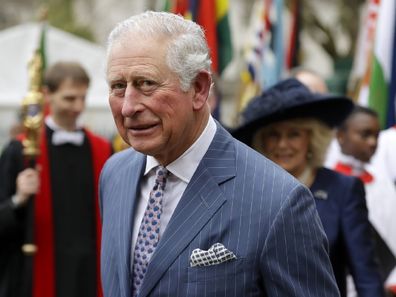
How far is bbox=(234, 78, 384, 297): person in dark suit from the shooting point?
5.16 meters

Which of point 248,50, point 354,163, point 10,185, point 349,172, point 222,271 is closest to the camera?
point 222,271

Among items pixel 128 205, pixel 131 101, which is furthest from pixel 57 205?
pixel 131 101

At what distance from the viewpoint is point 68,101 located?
21.6 ft

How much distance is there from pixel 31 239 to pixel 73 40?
9.61 metres

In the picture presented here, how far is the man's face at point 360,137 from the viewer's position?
24.2ft

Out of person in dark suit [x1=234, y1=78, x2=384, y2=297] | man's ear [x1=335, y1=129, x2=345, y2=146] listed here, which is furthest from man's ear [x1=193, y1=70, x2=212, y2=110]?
man's ear [x1=335, y1=129, x2=345, y2=146]

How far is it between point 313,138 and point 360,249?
734mm

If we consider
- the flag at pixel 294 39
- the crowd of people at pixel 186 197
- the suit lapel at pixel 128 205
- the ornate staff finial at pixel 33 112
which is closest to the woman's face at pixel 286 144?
the ornate staff finial at pixel 33 112

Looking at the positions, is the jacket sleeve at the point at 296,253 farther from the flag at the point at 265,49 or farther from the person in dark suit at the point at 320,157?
the flag at the point at 265,49

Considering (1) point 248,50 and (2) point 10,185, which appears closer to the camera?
(2) point 10,185

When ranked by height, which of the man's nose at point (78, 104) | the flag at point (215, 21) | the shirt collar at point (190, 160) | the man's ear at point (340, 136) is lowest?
the shirt collar at point (190, 160)

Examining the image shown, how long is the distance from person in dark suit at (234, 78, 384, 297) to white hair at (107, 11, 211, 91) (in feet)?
6.92

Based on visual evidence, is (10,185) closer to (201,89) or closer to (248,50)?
(201,89)

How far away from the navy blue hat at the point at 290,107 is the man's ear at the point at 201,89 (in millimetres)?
2088
